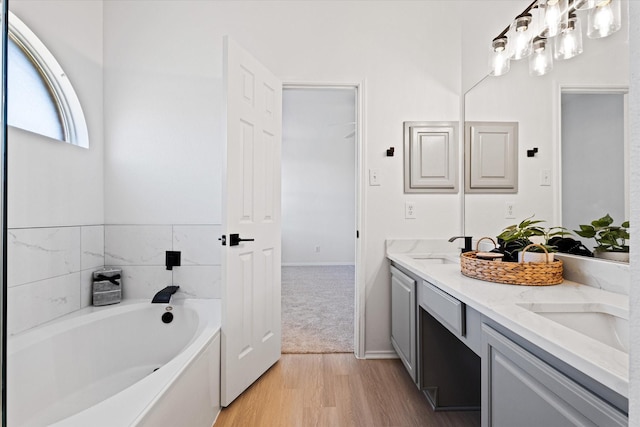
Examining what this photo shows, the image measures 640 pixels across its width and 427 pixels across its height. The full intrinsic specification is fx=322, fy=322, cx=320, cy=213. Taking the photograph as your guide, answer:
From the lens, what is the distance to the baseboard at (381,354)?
2.34 m

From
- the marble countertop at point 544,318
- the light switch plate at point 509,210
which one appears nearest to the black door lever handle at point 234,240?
the marble countertop at point 544,318

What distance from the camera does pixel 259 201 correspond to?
2.05 meters

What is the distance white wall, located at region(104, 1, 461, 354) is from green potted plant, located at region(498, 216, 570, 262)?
33.5 inches

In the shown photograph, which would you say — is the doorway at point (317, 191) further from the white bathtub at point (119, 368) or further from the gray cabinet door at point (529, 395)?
the gray cabinet door at point (529, 395)

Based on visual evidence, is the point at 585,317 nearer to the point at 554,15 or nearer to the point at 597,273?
the point at 597,273

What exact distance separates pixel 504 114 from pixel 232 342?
6.53 feet

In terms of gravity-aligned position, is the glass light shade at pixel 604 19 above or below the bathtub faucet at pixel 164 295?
above

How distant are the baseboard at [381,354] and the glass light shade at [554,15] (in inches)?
82.5

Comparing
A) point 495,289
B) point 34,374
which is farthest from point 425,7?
point 34,374

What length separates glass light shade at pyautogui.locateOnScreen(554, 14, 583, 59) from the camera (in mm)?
1287

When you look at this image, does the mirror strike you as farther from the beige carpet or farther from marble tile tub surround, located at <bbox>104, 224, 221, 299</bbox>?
marble tile tub surround, located at <bbox>104, 224, 221, 299</bbox>

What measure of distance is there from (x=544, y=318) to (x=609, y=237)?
→ 0.57 m

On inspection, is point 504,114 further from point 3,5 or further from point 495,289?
point 3,5

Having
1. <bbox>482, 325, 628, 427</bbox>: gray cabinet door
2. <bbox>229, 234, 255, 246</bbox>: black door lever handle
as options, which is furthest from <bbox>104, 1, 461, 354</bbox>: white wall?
<bbox>482, 325, 628, 427</bbox>: gray cabinet door
